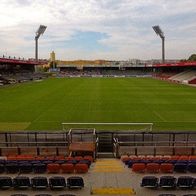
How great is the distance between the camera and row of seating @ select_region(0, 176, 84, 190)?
1331 cm

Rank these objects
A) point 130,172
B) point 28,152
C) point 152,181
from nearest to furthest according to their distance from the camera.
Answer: point 152,181 → point 130,172 → point 28,152

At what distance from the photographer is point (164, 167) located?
595 inches

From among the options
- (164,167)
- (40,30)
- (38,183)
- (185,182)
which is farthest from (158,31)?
(38,183)

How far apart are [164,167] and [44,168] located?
→ 4.86m

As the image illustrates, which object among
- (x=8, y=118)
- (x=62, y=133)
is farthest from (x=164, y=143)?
(x=8, y=118)

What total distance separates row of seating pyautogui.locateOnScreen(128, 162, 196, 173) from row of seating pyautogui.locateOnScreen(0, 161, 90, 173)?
2199 millimetres

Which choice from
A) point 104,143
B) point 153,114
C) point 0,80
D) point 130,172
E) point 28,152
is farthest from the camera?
point 0,80

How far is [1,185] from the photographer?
Result: 13414mm

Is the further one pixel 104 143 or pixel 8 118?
pixel 8 118

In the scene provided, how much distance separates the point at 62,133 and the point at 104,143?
257cm

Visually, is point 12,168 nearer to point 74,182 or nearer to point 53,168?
point 53,168

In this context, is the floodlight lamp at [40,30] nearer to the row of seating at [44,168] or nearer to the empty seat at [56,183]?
the row of seating at [44,168]

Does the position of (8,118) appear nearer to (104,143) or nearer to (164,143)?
(104,143)

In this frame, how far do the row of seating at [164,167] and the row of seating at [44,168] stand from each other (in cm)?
220
